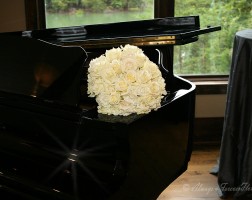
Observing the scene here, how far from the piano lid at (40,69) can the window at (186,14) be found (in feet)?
4.92

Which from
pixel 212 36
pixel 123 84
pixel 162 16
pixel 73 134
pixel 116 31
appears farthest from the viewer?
pixel 212 36

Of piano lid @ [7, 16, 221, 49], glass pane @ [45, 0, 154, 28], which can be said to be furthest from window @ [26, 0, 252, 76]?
piano lid @ [7, 16, 221, 49]

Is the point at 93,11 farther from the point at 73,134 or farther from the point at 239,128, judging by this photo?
the point at 73,134

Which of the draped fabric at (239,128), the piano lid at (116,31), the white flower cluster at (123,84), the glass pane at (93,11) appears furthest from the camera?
the glass pane at (93,11)

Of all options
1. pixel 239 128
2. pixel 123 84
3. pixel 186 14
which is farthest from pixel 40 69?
pixel 186 14

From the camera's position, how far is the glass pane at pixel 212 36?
3148 millimetres

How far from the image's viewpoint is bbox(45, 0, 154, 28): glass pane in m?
3.06

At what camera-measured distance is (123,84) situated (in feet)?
4.12

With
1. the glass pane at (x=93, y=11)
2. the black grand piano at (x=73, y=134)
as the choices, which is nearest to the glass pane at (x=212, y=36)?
the glass pane at (x=93, y=11)

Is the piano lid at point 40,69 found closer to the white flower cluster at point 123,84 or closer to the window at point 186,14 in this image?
the white flower cluster at point 123,84

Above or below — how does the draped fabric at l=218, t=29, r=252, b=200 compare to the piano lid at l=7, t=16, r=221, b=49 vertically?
below

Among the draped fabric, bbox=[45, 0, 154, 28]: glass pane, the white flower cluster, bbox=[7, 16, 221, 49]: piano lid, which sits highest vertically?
bbox=[45, 0, 154, 28]: glass pane

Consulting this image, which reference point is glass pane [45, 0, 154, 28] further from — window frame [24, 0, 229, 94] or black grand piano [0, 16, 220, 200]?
black grand piano [0, 16, 220, 200]

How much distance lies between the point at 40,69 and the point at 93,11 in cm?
174
